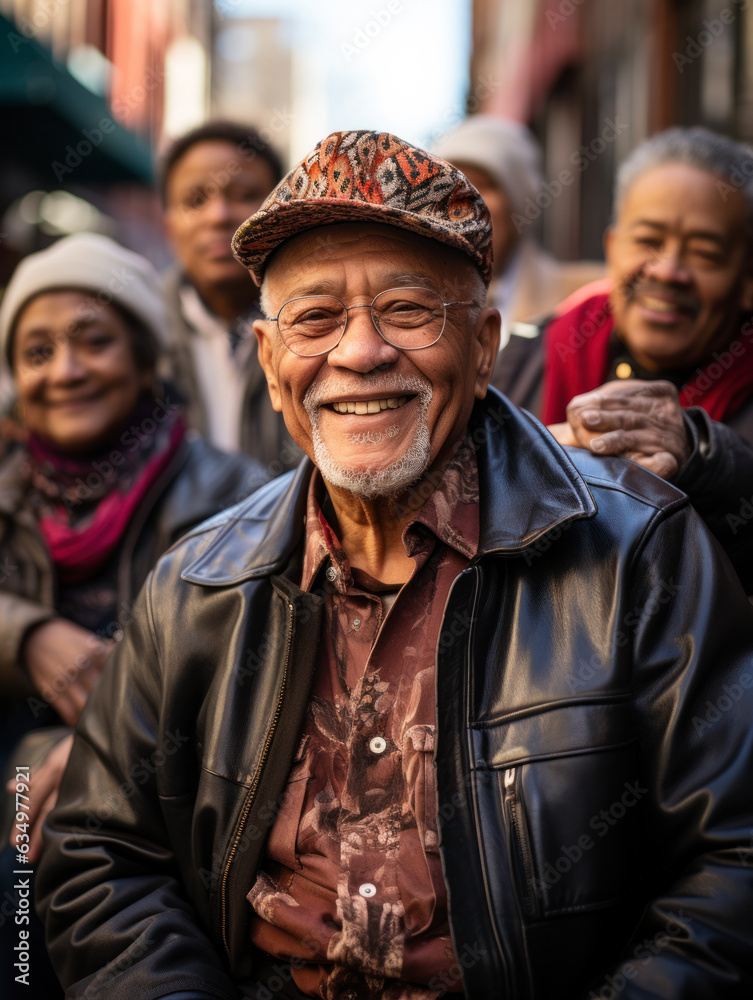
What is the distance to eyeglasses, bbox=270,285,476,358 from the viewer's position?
1794mm

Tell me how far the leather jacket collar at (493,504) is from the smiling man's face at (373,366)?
132 mm

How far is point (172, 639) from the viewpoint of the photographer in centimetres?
200

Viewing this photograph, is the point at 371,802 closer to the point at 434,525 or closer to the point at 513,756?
the point at 513,756

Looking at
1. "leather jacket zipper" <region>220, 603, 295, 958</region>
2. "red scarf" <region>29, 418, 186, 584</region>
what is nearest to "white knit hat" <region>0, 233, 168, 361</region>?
"red scarf" <region>29, 418, 186, 584</region>

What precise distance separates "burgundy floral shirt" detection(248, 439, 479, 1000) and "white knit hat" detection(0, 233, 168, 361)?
179cm

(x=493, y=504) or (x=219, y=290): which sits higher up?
(x=219, y=290)

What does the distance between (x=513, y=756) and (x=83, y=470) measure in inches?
83.7

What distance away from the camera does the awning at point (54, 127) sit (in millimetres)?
6902

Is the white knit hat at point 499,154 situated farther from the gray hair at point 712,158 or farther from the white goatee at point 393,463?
the white goatee at point 393,463

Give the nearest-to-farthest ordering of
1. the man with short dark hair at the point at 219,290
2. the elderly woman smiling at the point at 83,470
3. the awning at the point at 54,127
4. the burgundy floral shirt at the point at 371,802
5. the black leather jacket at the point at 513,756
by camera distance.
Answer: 1. the black leather jacket at the point at 513,756
2. the burgundy floral shirt at the point at 371,802
3. the elderly woman smiling at the point at 83,470
4. the man with short dark hair at the point at 219,290
5. the awning at the point at 54,127

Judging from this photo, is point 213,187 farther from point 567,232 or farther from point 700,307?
point 567,232

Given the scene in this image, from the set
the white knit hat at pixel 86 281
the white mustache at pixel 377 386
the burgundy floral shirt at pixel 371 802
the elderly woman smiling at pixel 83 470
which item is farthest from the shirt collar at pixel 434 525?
the white knit hat at pixel 86 281

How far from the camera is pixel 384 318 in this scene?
1806mm

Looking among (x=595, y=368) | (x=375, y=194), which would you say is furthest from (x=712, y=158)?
(x=375, y=194)
